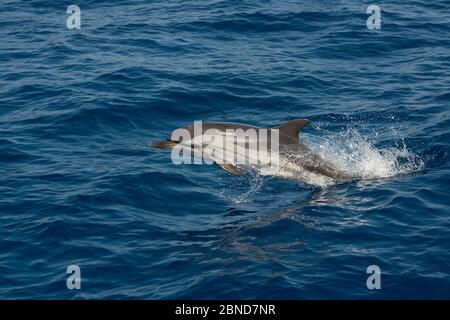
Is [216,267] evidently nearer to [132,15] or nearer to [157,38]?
[157,38]

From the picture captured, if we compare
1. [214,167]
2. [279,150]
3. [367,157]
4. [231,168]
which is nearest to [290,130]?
[279,150]

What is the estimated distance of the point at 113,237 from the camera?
606 inches

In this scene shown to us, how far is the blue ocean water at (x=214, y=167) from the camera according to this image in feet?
46.3

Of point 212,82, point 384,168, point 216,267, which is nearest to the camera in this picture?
point 216,267

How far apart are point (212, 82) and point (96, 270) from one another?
390 inches

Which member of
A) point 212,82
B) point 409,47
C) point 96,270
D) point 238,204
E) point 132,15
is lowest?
point 96,270

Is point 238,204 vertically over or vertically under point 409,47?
under

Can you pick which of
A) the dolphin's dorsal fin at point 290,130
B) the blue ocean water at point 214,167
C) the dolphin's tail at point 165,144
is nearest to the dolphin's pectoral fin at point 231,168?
the blue ocean water at point 214,167

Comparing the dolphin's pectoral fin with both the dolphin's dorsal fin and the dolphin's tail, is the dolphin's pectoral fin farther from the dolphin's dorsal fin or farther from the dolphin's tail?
the dolphin's tail

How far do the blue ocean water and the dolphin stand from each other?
1.39 feet

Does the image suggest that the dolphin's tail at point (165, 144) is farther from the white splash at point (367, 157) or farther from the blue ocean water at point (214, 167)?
the white splash at point (367, 157)

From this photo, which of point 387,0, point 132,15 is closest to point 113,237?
point 132,15

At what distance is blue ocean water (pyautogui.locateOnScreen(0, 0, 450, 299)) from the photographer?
Result: 556 inches

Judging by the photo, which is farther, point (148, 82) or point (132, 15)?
point (132, 15)
